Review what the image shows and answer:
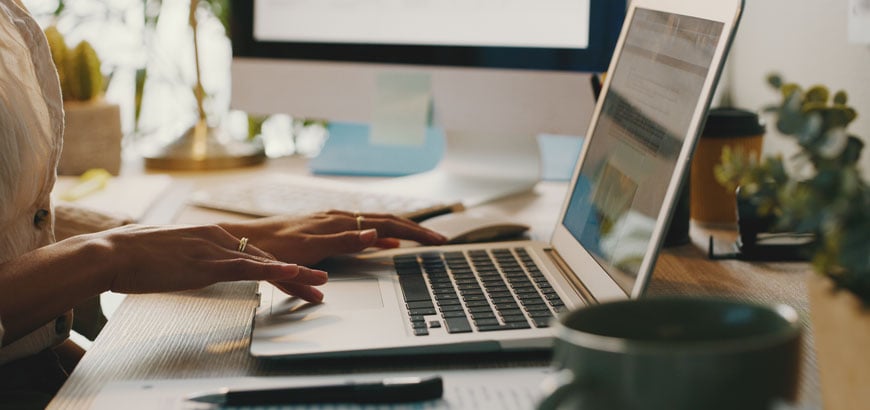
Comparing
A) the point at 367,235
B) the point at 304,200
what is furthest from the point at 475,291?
the point at 304,200

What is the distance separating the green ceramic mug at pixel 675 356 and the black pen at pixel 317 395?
0.54ft

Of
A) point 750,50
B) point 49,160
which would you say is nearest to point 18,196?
point 49,160

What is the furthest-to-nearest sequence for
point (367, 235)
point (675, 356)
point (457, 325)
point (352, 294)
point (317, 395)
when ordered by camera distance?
point (367, 235) < point (352, 294) < point (457, 325) < point (317, 395) < point (675, 356)

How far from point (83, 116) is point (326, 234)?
0.68 m

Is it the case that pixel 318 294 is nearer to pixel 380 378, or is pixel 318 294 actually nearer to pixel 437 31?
pixel 380 378

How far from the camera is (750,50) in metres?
1.25

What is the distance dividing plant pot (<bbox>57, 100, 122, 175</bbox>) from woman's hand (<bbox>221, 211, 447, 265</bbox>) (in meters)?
0.61

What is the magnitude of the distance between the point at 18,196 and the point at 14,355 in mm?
138

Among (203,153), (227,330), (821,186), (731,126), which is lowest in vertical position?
(203,153)

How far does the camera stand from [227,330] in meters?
0.71

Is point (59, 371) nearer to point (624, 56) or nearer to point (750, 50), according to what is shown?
point (624, 56)

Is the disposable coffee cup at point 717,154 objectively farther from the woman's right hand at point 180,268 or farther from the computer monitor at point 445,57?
the woman's right hand at point 180,268

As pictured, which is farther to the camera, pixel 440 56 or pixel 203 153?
pixel 203 153

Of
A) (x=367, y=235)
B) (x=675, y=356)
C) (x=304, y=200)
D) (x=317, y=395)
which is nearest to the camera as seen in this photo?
(x=675, y=356)
